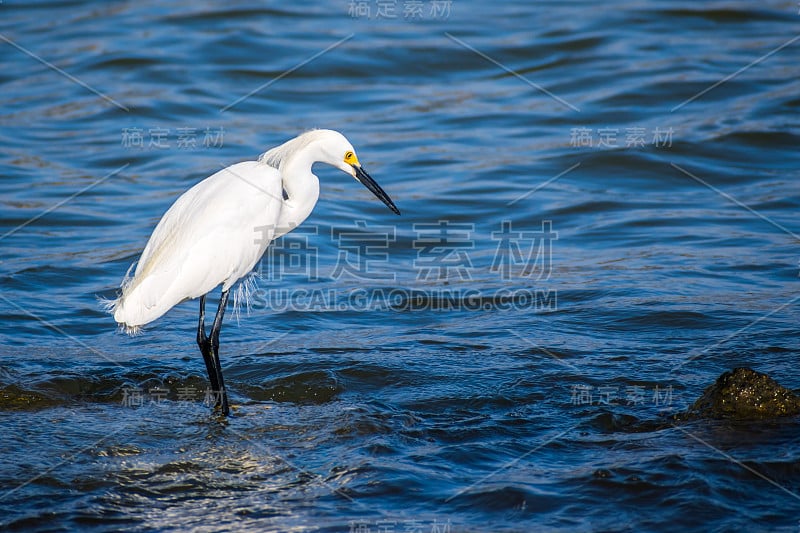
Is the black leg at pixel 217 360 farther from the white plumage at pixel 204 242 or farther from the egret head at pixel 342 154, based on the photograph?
the egret head at pixel 342 154

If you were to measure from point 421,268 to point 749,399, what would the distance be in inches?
153

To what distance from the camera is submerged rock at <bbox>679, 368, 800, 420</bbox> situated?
16.4 feet

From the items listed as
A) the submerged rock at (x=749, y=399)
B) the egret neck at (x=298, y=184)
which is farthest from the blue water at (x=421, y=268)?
the egret neck at (x=298, y=184)

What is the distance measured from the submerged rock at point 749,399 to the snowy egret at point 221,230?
2.60m

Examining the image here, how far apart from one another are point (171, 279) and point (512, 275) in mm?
3417

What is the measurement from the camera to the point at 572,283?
7.83 metres

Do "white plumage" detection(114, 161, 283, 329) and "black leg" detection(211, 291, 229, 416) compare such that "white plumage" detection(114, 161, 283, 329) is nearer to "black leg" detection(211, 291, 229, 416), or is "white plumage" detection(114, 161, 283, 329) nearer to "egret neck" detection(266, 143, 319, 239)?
"egret neck" detection(266, 143, 319, 239)

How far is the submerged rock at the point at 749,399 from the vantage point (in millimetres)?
5000

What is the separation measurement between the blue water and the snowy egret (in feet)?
2.02

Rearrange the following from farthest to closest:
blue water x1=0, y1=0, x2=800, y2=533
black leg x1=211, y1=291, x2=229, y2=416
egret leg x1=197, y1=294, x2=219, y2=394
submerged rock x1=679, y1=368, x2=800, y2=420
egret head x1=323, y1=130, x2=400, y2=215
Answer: egret head x1=323, y1=130, x2=400, y2=215 < egret leg x1=197, y1=294, x2=219, y2=394 < black leg x1=211, y1=291, x2=229, y2=416 < submerged rock x1=679, y1=368, x2=800, y2=420 < blue water x1=0, y1=0, x2=800, y2=533

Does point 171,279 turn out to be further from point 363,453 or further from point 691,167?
point 691,167

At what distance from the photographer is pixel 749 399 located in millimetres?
5000

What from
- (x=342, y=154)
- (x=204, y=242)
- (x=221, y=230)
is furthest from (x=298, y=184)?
(x=204, y=242)

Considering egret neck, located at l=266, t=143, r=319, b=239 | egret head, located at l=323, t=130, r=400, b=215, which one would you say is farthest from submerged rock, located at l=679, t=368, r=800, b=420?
egret neck, located at l=266, t=143, r=319, b=239
